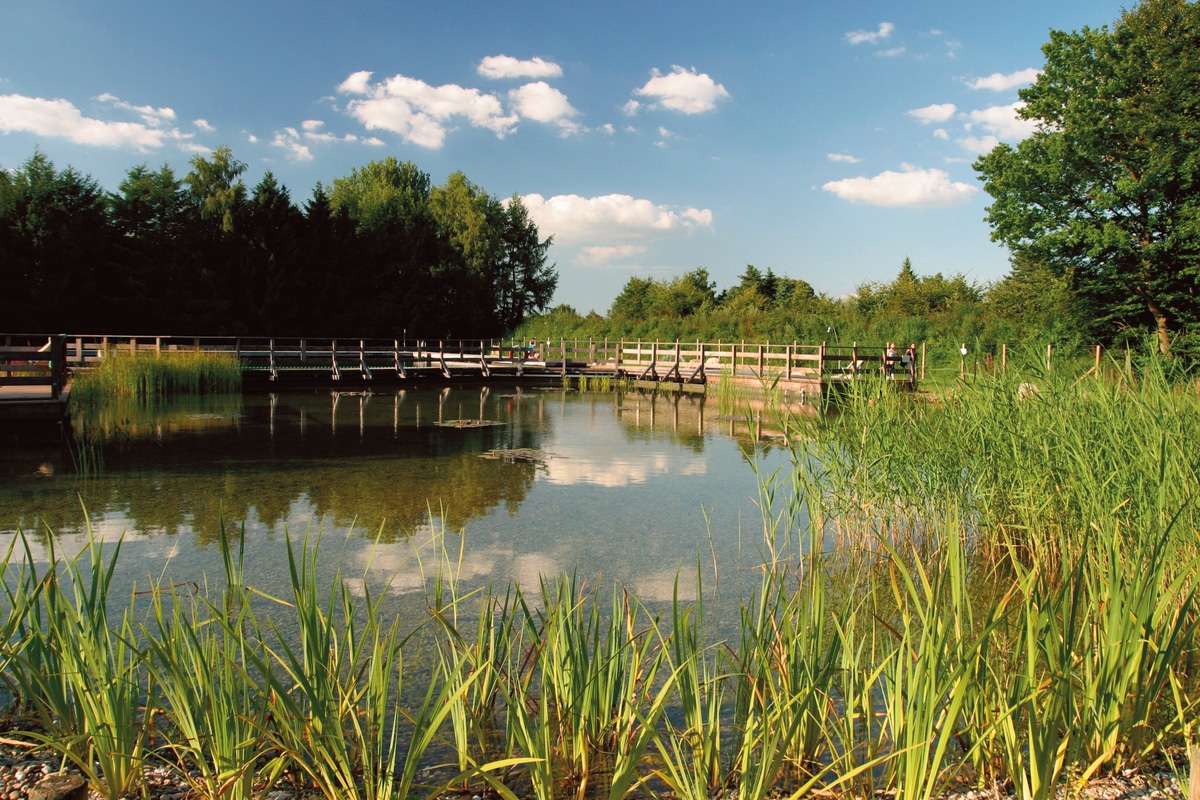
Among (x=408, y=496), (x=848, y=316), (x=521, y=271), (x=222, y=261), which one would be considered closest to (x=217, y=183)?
(x=222, y=261)

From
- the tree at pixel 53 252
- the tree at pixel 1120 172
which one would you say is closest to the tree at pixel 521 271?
Answer: the tree at pixel 53 252

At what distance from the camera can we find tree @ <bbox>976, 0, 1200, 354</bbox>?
21.0 metres

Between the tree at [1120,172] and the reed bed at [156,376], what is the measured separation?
21.3 metres

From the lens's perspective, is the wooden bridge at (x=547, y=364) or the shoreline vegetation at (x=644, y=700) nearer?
the shoreline vegetation at (x=644, y=700)

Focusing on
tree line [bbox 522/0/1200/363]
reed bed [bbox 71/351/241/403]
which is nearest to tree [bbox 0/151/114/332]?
reed bed [bbox 71/351/241/403]

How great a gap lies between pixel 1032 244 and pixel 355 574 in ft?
77.7

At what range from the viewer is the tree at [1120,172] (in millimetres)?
20984

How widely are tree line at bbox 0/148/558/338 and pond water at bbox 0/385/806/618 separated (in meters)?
17.5

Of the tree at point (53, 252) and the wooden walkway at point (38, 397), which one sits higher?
the tree at point (53, 252)

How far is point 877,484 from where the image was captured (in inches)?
208

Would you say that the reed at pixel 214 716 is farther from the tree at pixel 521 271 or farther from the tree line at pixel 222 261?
the tree at pixel 521 271

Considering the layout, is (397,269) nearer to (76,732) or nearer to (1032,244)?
(1032,244)

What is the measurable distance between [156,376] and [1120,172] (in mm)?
24305

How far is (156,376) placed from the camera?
16328 mm
